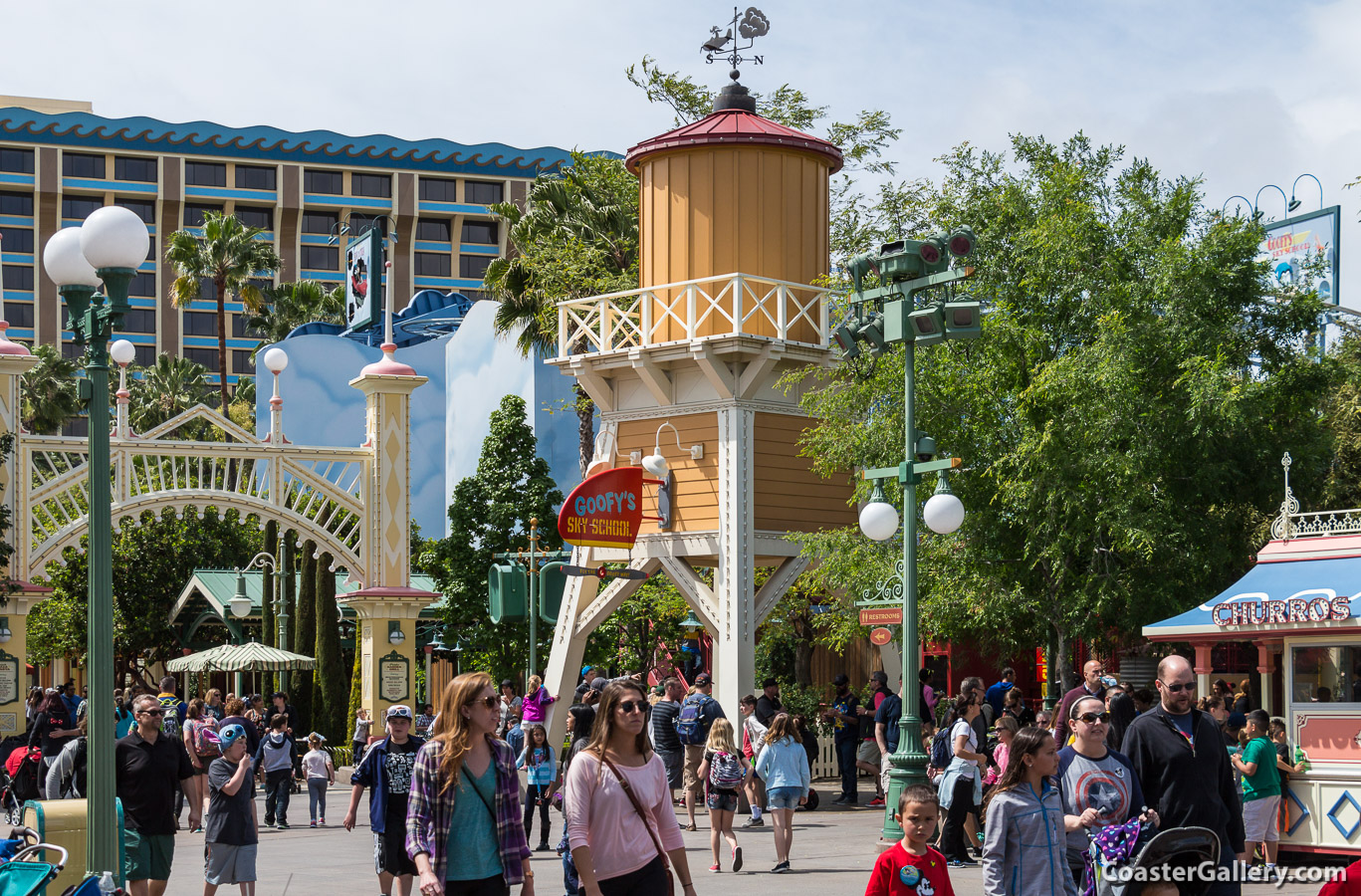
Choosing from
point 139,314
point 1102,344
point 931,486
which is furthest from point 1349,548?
point 139,314

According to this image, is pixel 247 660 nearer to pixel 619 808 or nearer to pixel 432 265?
pixel 619 808

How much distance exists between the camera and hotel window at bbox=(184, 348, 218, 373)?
321ft

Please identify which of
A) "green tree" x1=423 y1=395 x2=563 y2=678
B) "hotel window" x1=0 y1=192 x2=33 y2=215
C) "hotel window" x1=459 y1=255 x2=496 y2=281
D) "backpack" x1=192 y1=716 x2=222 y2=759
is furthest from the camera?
"hotel window" x1=459 y1=255 x2=496 y2=281

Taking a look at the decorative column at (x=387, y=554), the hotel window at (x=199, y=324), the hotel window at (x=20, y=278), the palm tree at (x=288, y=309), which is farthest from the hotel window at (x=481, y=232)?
the decorative column at (x=387, y=554)

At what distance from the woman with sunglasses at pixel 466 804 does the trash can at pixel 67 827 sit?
353cm

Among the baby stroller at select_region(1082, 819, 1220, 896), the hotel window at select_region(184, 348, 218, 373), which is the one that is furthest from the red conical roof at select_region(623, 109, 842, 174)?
the hotel window at select_region(184, 348, 218, 373)

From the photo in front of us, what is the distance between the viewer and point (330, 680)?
35594mm

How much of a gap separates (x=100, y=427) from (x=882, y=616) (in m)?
11.1

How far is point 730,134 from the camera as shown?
25.4 metres

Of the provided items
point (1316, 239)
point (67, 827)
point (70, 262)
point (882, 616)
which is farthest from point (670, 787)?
point (1316, 239)

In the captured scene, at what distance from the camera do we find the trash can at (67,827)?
10039mm

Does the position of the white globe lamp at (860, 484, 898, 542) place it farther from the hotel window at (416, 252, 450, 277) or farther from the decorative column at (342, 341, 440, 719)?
the hotel window at (416, 252, 450, 277)

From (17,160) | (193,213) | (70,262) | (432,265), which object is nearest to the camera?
(70,262)

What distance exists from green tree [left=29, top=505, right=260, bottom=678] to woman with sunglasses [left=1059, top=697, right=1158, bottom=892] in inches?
1700
